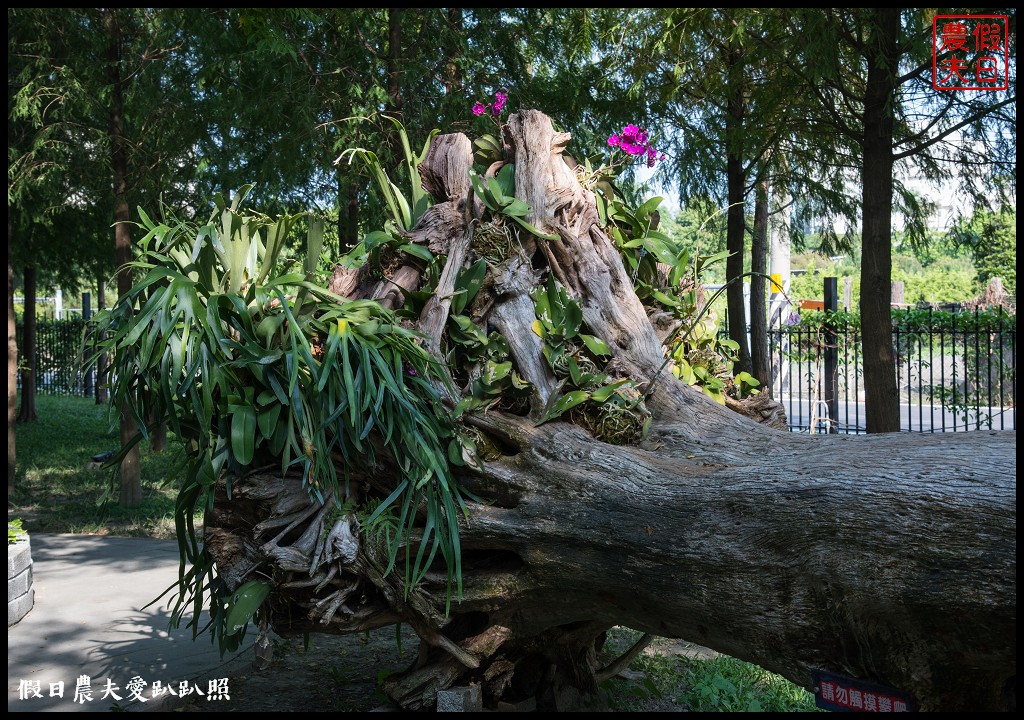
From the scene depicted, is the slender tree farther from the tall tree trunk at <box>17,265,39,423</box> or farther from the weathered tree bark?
the tall tree trunk at <box>17,265,39,423</box>

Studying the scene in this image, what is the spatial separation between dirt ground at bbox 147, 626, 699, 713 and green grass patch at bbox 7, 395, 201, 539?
1.61 meters

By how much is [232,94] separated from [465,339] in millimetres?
5199

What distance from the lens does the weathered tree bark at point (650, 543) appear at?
8.10 feet

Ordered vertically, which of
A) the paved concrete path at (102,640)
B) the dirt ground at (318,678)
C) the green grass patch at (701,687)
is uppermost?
the paved concrete path at (102,640)

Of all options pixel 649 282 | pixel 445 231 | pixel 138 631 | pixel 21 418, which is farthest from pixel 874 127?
pixel 21 418

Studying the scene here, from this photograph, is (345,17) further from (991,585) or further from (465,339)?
(991,585)

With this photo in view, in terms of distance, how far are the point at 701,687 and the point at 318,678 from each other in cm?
215

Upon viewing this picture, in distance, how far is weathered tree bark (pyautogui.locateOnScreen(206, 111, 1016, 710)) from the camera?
2.47 m

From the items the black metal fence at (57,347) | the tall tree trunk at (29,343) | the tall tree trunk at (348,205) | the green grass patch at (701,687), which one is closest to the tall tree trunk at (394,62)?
the tall tree trunk at (348,205)

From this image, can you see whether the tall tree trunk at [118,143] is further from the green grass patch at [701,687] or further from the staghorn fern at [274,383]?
the green grass patch at [701,687]

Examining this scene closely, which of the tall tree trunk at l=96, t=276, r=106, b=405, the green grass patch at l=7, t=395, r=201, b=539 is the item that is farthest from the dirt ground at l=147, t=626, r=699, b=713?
the tall tree trunk at l=96, t=276, r=106, b=405

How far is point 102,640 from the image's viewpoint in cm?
531

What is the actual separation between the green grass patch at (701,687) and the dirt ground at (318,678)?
83mm

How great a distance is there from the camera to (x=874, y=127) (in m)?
6.32
